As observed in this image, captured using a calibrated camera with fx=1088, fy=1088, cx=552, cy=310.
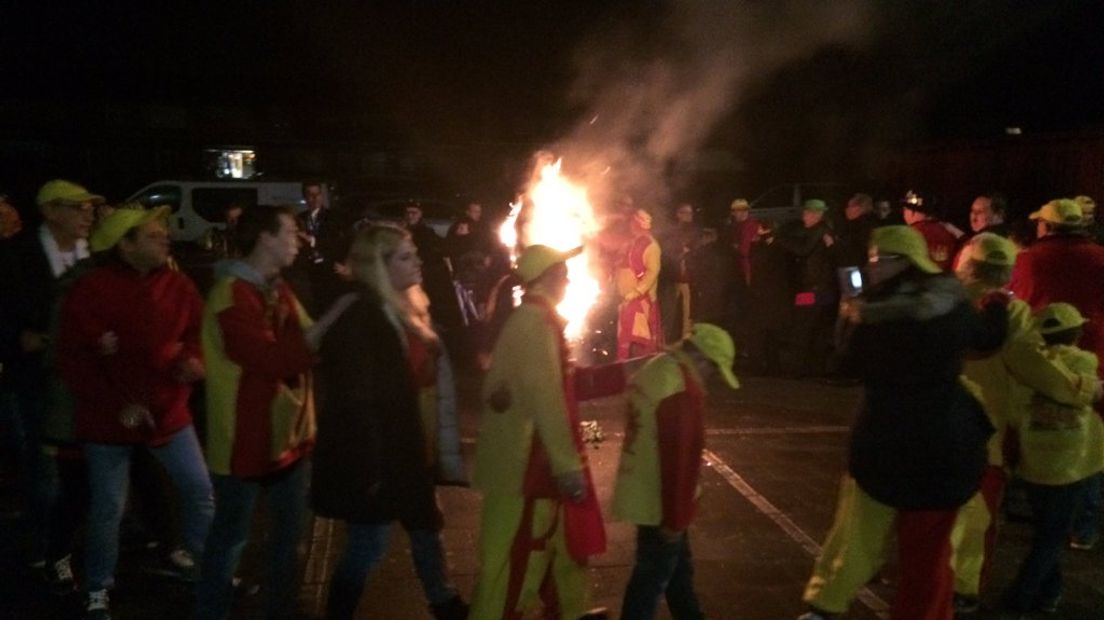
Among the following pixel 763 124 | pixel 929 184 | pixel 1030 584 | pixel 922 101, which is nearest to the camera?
pixel 1030 584

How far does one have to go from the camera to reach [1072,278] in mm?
5887

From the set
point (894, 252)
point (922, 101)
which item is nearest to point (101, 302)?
point (894, 252)

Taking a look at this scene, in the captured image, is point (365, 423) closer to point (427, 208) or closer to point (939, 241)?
point (939, 241)

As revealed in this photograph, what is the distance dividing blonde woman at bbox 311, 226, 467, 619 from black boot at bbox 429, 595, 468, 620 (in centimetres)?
45

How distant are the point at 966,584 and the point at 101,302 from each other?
3916mm

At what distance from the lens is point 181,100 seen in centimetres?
3120

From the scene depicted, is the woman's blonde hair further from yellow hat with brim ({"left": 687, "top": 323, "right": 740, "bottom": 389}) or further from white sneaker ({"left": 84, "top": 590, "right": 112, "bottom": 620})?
white sneaker ({"left": 84, "top": 590, "right": 112, "bottom": 620})

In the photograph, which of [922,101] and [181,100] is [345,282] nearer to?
[922,101]

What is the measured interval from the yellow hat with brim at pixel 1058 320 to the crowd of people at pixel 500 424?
12 millimetres

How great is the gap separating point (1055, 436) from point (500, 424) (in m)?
2.56

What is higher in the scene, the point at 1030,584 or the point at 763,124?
the point at 763,124

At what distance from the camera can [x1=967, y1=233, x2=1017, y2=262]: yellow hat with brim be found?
461cm

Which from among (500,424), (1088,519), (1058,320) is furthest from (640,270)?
(500,424)

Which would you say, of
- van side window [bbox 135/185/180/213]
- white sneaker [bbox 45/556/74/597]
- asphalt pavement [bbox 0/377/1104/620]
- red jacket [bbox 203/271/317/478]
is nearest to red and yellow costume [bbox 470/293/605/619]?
red jacket [bbox 203/271/317/478]
